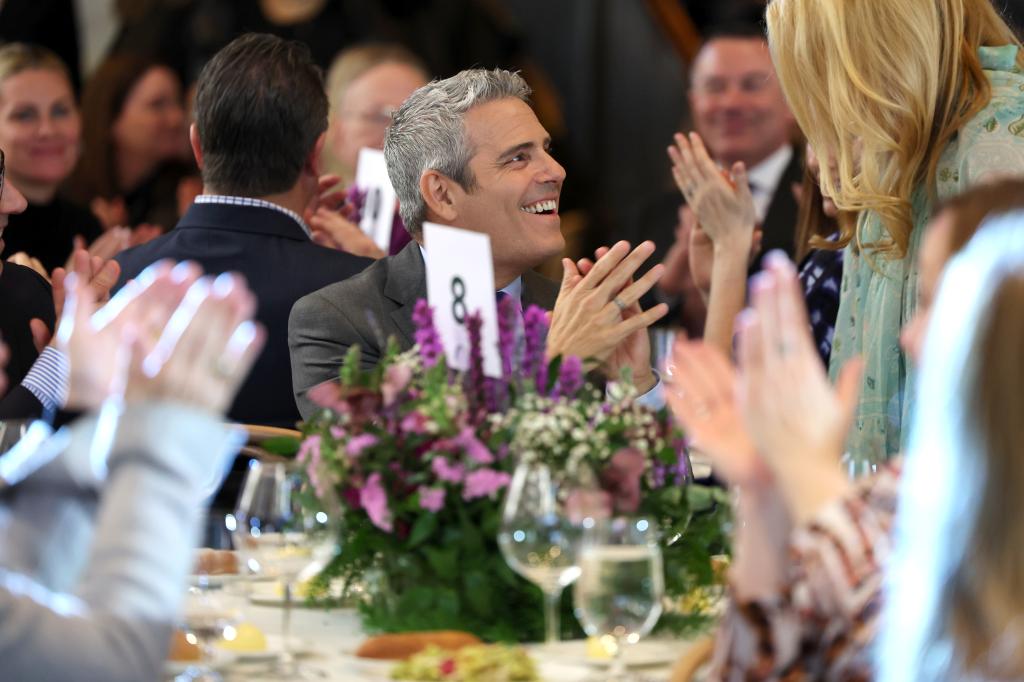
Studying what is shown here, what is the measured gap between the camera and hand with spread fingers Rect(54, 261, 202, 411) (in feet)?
5.52

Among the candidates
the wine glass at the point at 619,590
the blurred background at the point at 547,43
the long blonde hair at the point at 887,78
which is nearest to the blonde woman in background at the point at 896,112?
the long blonde hair at the point at 887,78

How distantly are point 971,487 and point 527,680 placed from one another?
26.6 inches

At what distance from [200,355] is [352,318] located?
1589 mm

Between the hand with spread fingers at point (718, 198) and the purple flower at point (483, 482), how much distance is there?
172 cm

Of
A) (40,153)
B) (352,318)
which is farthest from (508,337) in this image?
(40,153)

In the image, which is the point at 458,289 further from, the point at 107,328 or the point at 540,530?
the point at 107,328

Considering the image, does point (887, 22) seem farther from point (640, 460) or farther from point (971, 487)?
point (971, 487)

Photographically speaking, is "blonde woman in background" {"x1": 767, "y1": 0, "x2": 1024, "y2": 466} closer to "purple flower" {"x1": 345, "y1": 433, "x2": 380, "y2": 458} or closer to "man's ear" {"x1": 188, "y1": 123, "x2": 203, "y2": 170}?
"purple flower" {"x1": 345, "y1": 433, "x2": 380, "y2": 458}

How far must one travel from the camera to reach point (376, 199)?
14.5 ft

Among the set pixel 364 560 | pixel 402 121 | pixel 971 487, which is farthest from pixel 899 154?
pixel 971 487

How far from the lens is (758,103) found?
551 centimetres

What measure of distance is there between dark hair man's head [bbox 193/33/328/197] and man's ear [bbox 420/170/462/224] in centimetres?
44

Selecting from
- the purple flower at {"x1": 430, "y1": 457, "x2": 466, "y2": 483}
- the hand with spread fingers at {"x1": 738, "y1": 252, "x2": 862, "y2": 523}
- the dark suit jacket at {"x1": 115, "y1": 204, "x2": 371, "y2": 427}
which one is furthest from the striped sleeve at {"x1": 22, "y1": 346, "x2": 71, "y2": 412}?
the hand with spread fingers at {"x1": 738, "y1": 252, "x2": 862, "y2": 523}

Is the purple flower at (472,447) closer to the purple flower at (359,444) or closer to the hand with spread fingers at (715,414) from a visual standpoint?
the purple flower at (359,444)
